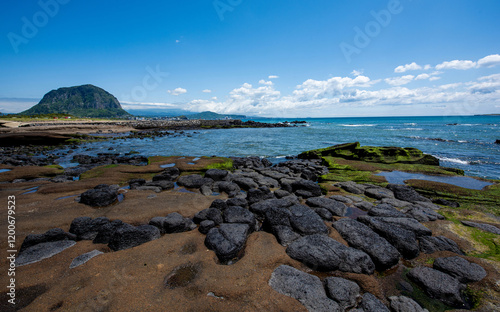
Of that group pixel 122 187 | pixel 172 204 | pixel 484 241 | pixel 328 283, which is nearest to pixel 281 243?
pixel 328 283

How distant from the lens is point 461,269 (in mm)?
5824

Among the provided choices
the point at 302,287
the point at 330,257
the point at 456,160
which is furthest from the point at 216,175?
the point at 456,160

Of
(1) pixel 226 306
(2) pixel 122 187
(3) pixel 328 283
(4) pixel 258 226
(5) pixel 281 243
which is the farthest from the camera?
(2) pixel 122 187

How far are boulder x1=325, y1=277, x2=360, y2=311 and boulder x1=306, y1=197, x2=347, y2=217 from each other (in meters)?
4.60

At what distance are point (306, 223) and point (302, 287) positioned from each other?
2.97 meters

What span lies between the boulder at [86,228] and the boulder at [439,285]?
413 inches

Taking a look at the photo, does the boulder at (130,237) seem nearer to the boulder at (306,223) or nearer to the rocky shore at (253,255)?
the rocky shore at (253,255)

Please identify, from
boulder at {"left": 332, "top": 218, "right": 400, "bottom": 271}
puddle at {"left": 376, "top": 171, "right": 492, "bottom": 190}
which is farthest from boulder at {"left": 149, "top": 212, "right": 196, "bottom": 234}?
puddle at {"left": 376, "top": 171, "right": 492, "bottom": 190}

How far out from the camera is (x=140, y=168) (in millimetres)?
17844

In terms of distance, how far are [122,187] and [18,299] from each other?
9.44m

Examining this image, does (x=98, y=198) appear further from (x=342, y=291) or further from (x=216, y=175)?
(x=342, y=291)

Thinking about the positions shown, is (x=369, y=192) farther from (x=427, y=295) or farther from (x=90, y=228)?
(x=90, y=228)

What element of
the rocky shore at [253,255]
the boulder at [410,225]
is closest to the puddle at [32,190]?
the rocky shore at [253,255]

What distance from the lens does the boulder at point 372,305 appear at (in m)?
4.69
